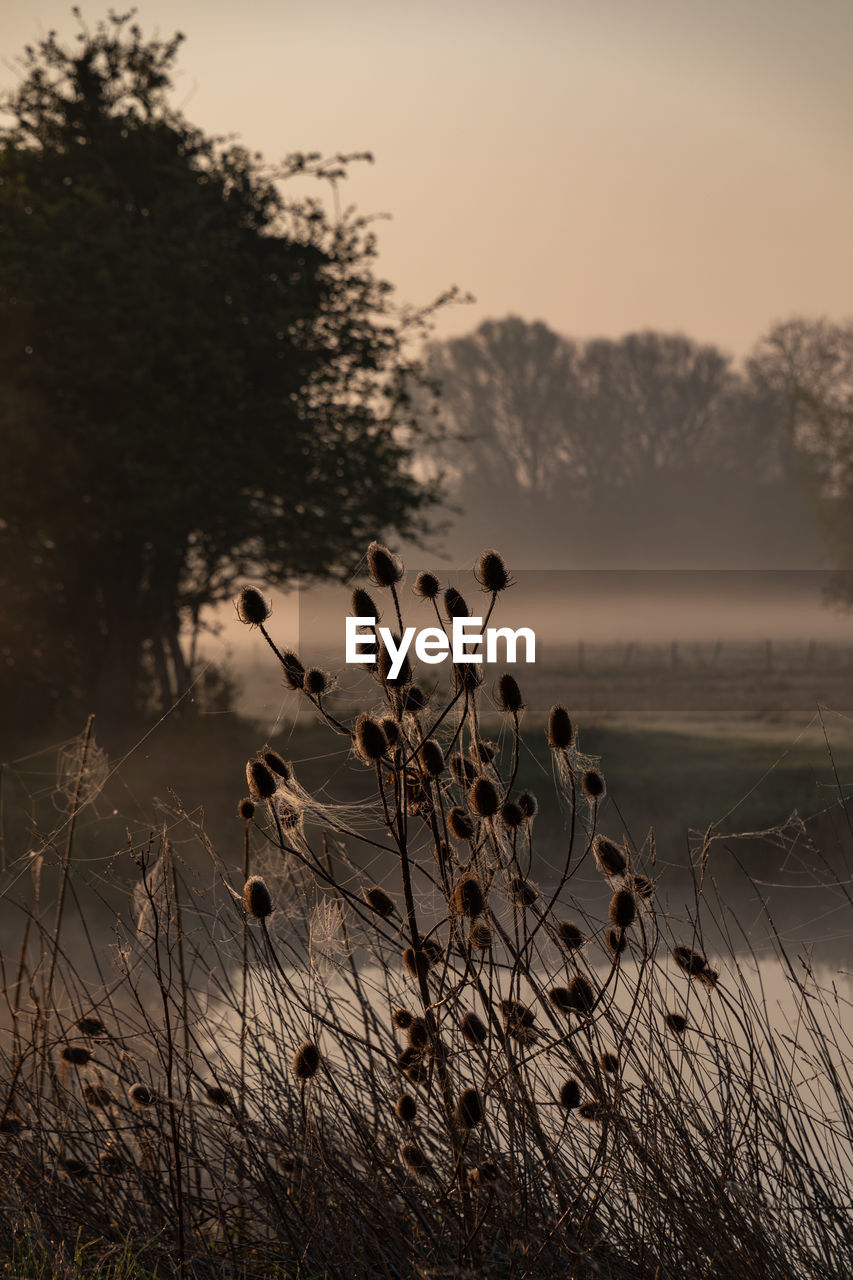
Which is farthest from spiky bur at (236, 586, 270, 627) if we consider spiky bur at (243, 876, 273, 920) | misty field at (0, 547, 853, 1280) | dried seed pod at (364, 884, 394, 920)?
dried seed pod at (364, 884, 394, 920)

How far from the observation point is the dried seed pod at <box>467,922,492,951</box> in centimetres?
286

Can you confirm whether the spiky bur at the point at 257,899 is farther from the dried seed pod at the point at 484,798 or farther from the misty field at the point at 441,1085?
the dried seed pod at the point at 484,798

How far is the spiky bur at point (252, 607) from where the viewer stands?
9.57 feet

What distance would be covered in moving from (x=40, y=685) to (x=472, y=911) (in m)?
19.2

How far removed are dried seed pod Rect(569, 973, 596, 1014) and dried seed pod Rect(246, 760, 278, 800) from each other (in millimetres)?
807

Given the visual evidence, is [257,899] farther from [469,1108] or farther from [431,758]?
[469,1108]

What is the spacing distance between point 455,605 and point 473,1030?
3.38 ft

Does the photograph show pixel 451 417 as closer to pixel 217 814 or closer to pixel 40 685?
pixel 40 685

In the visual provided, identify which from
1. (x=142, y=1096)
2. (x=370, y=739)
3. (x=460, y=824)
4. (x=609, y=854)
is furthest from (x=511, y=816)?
(x=142, y=1096)

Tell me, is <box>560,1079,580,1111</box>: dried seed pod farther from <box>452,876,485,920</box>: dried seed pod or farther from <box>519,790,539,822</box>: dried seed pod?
<box>519,790,539,822</box>: dried seed pod

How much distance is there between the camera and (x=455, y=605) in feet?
9.45

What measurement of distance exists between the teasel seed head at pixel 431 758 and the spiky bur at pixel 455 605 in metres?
0.29

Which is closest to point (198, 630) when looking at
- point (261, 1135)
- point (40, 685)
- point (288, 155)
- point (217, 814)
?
point (40, 685)

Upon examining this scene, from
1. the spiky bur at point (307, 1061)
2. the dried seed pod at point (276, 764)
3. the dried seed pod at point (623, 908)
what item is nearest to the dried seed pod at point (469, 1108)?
the spiky bur at point (307, 1061)
